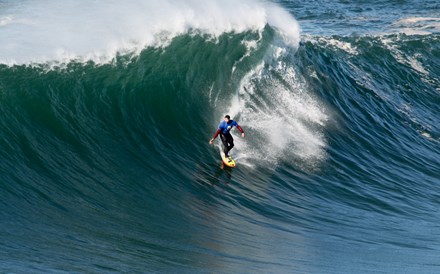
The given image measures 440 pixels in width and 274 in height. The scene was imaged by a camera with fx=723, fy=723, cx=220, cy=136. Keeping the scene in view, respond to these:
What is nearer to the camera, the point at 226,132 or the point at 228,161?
the point at 226,132

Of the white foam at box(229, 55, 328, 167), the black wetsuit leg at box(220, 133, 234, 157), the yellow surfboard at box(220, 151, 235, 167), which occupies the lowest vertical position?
the yellow surfboard at box(220, 151, 235, 167)

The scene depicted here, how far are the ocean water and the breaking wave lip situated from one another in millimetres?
62

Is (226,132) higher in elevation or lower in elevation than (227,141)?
higher

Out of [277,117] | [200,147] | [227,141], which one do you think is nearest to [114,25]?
[200,147]

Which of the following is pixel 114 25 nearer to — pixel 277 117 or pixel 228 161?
pixel 277 117

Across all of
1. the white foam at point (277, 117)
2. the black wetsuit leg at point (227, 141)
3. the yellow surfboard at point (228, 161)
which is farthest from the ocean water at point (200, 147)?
the black wetsuit leg at point (227, 141)

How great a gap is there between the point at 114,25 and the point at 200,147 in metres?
4.95

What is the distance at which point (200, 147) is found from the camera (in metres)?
16.9

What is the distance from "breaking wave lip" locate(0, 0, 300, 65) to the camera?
17906 millimetres

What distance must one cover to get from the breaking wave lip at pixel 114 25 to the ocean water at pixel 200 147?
6cm

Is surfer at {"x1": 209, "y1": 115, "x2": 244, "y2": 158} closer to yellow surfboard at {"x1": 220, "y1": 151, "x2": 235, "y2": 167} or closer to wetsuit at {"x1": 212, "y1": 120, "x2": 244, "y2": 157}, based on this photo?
wetsuit at {"x1": 212, "y1": 120, "x2": 244, "y2": 157}

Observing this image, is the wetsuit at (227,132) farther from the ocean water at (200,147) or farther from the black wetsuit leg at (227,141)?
the ocean water at (200,147)

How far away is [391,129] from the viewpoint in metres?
21.5

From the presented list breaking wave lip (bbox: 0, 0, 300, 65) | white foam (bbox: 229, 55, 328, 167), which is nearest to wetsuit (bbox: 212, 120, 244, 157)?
white foam (bbox: 229, 55, 328, 167)
